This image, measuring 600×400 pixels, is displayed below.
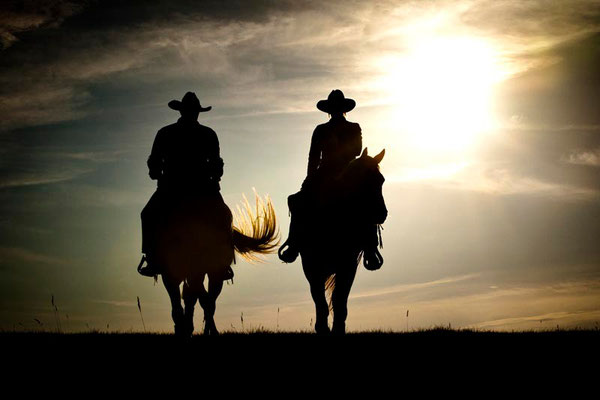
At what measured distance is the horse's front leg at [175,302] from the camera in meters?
10.4

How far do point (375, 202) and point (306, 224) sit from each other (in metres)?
1.07

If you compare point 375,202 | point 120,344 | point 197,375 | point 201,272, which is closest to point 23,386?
point 197,375

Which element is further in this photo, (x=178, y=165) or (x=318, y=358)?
(x=178, y=165)

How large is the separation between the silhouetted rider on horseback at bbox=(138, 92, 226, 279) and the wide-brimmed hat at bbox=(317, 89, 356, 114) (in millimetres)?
1745

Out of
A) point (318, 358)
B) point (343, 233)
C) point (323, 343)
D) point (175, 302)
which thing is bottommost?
point (318, 358)

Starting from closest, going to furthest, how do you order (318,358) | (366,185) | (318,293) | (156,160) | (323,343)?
(318,358), (323,343), (366,185), (318,293), (156,160)

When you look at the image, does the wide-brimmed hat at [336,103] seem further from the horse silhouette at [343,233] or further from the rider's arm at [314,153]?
the horse silhouette at [343,233]

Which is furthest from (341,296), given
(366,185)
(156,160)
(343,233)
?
(156,160)

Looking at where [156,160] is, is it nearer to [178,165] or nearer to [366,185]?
[178,165]

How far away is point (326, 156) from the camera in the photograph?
33.9ft

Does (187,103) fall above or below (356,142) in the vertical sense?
above

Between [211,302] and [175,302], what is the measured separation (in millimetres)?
645

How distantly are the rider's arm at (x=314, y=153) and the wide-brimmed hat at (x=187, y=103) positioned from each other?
178 cm

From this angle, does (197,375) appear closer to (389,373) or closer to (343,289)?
(389,373)
